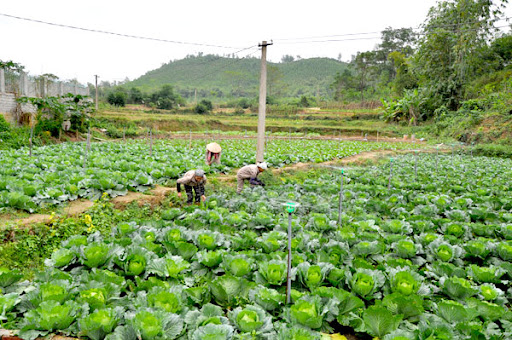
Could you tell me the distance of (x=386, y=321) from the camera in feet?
7.76

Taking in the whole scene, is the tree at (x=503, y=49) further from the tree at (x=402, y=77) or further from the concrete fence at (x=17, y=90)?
the concrete fence at (x=17, y=90)

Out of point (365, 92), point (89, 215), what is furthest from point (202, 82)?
point (89, 215)

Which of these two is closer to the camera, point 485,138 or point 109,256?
point 109,256

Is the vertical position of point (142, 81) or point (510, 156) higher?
point (142, 81)

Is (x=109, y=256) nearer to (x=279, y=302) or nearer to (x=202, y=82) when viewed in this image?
(x=279, y=302)

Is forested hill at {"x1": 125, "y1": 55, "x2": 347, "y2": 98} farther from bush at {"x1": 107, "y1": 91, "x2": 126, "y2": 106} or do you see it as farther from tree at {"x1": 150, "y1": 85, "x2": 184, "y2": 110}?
bush at {"x1": 107, "y1": 91, "x2": 126, "y2": 106}

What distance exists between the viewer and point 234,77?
8019 centimetres

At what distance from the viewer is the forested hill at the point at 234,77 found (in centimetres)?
7362

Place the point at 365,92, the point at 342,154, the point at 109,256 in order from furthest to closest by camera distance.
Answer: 1. the point at 365,92
2. the point at 342,154
3. the point at 109,256

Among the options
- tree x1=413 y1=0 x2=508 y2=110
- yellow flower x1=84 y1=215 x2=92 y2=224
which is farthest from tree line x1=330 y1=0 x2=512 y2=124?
yellow flower x1=84 y1=215 x2=92 y2=224

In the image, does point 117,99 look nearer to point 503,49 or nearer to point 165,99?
point 165,99

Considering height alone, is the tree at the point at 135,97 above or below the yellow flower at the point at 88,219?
above

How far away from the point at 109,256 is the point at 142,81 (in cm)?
8828

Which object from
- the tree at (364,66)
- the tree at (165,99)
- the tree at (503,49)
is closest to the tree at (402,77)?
the tree at (503,49)
